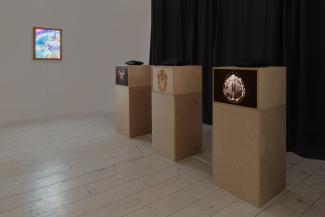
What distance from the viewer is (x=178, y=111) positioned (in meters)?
2.65

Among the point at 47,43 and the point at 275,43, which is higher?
the point at 47,43

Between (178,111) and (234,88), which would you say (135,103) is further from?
(234,88)

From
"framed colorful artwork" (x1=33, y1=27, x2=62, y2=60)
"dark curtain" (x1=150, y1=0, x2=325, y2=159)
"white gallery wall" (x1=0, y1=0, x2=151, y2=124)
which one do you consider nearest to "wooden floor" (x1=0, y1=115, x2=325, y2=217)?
"dark curtain" (x1=150, y1=0, x2=325, y2=159)

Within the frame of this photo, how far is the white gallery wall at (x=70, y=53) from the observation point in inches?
167

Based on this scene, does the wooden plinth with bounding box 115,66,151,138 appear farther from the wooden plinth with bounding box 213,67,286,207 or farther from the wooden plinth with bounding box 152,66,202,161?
the wooden plinth with bounding box 213,67,286,207

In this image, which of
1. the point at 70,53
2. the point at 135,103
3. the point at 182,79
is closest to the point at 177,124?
the point at 182,79

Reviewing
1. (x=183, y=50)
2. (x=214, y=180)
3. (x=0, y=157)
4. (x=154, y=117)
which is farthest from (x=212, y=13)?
(x=0, y=157)

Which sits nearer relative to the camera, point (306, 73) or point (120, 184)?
point (120, 184)

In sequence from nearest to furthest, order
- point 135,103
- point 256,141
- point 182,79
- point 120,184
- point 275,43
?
point 256,141
point 120,184
point 182,79
point 275,43
point 135,103

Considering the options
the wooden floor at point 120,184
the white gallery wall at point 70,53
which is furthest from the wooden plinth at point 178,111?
the white gallery wall at point 70,53

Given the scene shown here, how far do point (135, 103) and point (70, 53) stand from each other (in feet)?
6.83

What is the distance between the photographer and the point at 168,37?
4746 millimetres

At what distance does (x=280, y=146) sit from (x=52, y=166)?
2069mm

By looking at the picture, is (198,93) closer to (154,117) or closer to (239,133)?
(154,117)
